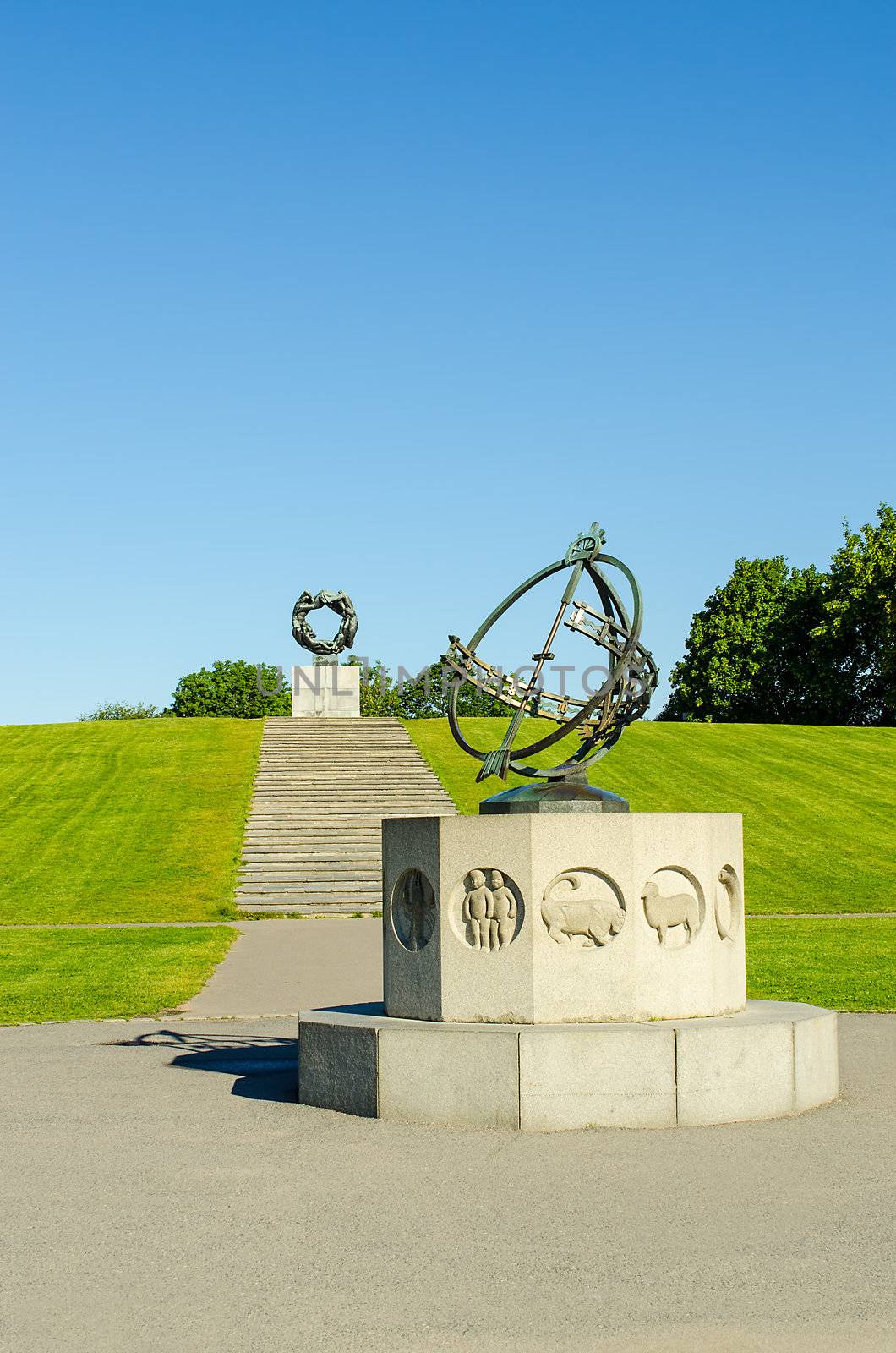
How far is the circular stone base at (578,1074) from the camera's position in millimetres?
8742

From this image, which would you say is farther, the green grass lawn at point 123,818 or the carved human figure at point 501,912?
the green grass lawn at point 123,818

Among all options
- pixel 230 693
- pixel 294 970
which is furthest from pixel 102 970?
pixel 230 693

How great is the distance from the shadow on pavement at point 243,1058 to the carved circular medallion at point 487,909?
73.8 inches

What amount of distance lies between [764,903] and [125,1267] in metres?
20.3

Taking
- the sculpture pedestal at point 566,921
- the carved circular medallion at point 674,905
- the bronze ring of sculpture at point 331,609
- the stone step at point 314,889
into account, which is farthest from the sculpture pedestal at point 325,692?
the carved circular medallion at point 674,905

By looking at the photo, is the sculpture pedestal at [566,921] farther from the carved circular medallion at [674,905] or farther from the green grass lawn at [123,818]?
the green grass lawn at [123,818]

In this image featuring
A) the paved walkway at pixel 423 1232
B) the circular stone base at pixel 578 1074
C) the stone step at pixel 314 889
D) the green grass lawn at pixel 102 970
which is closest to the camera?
the paved walkway at pixel 423 1232

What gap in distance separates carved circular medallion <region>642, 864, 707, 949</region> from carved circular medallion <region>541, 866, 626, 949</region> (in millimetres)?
271

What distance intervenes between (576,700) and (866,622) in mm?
56733

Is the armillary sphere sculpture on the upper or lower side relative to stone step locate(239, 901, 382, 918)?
upper

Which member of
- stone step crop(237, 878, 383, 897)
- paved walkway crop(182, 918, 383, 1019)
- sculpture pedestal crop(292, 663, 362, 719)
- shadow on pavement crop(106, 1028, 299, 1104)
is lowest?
paved walkway crop(182, 918, 383, 1019)

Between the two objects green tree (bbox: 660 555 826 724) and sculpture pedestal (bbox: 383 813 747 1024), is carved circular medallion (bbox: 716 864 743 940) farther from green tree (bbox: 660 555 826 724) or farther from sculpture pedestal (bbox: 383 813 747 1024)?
green tree (bbox: 660 555 826 724)

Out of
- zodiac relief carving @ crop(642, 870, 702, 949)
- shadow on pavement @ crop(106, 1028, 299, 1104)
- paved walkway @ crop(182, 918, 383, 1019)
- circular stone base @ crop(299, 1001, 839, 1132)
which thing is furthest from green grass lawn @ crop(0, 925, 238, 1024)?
zodiac relief carving @ crop(642, 870, 702, 949)

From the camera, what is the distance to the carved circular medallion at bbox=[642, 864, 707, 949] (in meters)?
9.55
